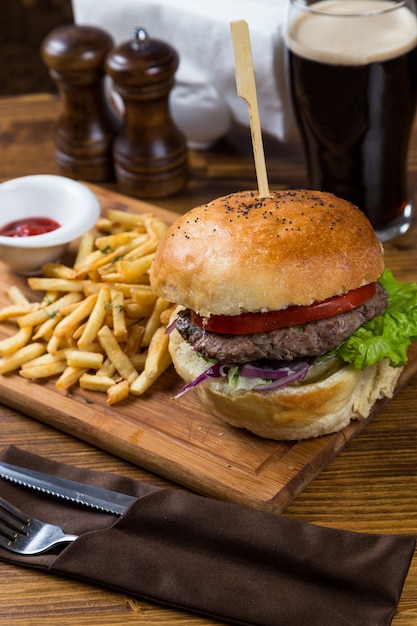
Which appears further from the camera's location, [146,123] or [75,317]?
[146,123]

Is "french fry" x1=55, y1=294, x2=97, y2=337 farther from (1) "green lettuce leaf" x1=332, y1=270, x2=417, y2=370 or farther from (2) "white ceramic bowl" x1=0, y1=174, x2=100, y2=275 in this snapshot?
(1) "green lettuce leaf" x1=332, y1=270, x2=417, y2=370

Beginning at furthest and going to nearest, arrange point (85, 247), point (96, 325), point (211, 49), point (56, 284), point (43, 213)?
1. point (211, 49)
2. point (43, 213)
3. point (85, 247)
4. point (56, 284)
5. point (96, 325)

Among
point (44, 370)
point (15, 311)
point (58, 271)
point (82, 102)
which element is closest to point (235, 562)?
point (44, 370)

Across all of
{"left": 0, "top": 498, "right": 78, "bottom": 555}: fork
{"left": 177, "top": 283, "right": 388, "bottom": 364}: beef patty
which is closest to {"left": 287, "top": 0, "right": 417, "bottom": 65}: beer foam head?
{"left": 177, "top": 283, "right": 388, "bottom": 364}: beef patty

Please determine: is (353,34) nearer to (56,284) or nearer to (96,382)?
(56,284)

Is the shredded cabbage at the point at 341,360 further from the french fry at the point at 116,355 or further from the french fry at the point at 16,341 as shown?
the french fry at the point at 16,341

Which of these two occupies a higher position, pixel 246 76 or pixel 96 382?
pixel 246 76

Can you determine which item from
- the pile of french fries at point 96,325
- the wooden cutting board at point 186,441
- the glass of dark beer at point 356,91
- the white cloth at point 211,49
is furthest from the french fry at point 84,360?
the white cloth at point 211,49
